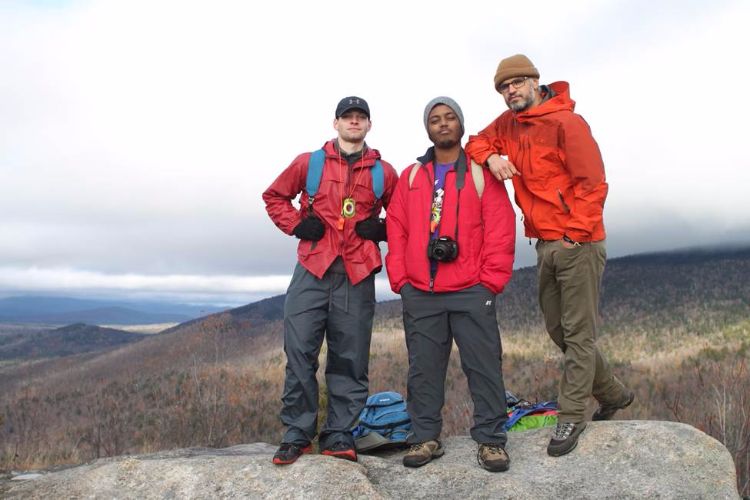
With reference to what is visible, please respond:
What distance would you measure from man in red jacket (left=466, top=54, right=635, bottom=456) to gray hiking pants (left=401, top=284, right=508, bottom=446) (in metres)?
0.62

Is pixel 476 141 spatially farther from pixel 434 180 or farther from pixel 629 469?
pixel 629 469

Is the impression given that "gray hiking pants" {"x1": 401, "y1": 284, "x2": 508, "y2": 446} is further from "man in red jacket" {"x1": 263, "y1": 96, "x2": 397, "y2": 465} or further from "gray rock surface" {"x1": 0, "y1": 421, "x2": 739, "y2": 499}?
"man in red jacket" {"x1": 263, "y1": 96, "x2": 397, "y2": 465}

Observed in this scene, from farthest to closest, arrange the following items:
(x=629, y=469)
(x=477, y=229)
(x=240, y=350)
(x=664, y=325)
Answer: (x=240, y=350)
(x=664, y=325)
(x=477, y=229)
(x=629, y=469)

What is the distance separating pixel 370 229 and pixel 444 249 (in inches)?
29.7

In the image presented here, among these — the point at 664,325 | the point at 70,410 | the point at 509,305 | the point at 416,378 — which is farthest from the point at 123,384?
the point at 416,378

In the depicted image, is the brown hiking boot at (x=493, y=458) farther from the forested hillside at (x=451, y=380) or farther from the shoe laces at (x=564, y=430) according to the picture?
the forested hillside at (x=451, y=380)

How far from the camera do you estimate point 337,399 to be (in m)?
4.77

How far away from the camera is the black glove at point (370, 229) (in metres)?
4.79

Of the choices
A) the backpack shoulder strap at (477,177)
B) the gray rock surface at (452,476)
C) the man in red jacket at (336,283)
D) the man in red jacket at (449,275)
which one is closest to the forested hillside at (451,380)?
the gray rock surface at (452,476)

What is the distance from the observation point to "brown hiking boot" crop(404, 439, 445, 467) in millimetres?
4395

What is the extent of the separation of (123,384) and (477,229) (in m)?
38.0

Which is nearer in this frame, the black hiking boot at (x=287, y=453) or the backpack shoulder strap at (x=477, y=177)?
the black hiking boot at (x=287, y=453)

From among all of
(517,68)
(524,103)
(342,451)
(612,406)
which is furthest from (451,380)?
(517,68)

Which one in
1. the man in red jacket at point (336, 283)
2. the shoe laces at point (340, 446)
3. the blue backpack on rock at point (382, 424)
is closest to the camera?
the shoe laces at point (340, 446)
